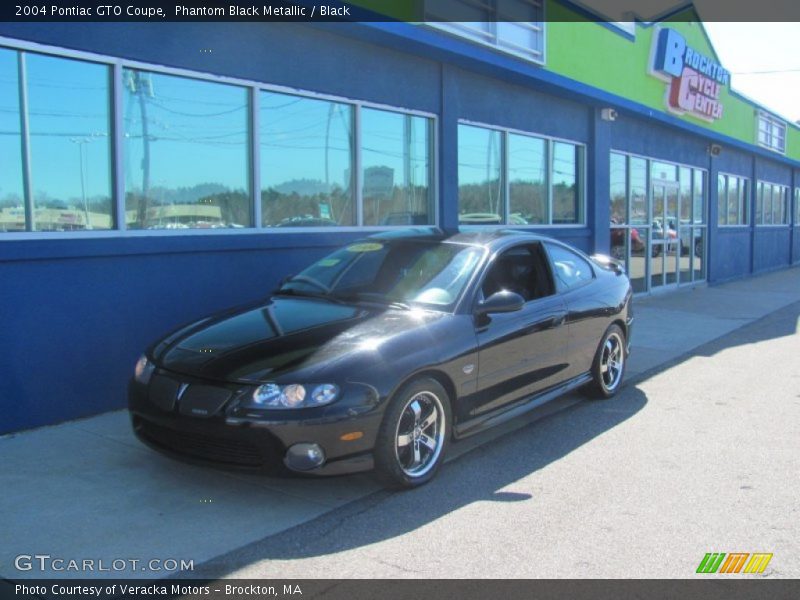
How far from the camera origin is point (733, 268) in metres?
20.6

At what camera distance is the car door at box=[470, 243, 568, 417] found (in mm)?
5148

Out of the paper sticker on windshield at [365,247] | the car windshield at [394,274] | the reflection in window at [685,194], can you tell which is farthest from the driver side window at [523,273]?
the reflection in window at [685,194]

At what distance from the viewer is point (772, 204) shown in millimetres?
24500

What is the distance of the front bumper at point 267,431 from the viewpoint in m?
4.11

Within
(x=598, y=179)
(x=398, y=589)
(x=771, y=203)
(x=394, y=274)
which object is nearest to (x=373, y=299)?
(x=394, y=274)

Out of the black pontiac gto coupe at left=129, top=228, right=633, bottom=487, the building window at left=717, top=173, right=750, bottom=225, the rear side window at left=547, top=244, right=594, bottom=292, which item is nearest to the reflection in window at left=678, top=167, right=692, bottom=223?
the building window at left=717, top=173, right=750, bottom=225

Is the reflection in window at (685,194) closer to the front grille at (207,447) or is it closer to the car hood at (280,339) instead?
the car hood at (280,339)

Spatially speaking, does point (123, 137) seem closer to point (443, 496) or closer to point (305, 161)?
point (305, 161)

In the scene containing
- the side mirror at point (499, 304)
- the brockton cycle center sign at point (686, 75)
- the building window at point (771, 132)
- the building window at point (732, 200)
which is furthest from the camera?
the building window at point (771, 132)

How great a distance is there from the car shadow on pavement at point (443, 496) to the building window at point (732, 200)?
15.3m

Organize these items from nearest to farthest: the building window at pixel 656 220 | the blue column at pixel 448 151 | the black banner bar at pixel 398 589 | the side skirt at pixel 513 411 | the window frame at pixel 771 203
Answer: the black banner bar at pixel 398 589 → the side skirt at pixel 513 411 → the blue column at pixel 448 151 → the building window at pixel 656 220 → the window frame at pixel 771 203

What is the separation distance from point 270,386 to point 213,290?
125 inches

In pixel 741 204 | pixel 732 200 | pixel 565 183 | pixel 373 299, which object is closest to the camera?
pixel 373 299

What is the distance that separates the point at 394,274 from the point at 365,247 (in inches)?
20.6
